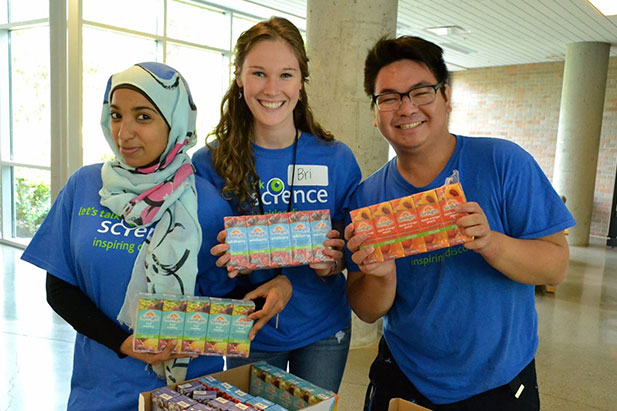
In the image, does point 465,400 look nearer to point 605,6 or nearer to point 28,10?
point 605,6

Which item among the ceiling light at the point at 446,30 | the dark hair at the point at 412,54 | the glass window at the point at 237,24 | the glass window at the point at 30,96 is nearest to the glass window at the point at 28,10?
the glass window at the point at 30,96

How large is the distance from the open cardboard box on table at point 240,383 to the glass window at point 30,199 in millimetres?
7069

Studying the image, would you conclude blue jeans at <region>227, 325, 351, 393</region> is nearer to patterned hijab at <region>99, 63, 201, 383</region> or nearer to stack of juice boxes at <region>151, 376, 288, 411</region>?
patterned hijab at <region>99, 63, 201, 383</region>

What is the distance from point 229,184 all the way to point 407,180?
596 mm

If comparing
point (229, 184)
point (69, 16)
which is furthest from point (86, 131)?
point (229, 184)

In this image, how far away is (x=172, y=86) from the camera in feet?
4.99

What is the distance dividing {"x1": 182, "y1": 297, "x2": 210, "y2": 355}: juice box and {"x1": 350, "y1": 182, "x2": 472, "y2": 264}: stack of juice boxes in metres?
0.48

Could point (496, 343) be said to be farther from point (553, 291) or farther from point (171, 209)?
point (553, 291)

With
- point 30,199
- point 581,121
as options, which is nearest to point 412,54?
point 30,199

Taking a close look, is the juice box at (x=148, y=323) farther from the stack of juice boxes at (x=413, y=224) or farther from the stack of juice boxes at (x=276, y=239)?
the stack of juice boxes at (x=413, y=224)

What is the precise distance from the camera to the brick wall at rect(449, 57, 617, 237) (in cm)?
1139

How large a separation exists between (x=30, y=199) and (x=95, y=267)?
7440mm

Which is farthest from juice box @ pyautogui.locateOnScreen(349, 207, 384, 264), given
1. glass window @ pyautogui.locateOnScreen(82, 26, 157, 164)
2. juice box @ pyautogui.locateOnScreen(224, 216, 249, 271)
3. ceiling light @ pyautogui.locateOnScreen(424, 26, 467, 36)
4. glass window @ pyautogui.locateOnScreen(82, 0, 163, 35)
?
ceiling light @ pyautogui.locateOnScreen(424, 26, 467, 36)

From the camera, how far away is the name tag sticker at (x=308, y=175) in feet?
5.91
